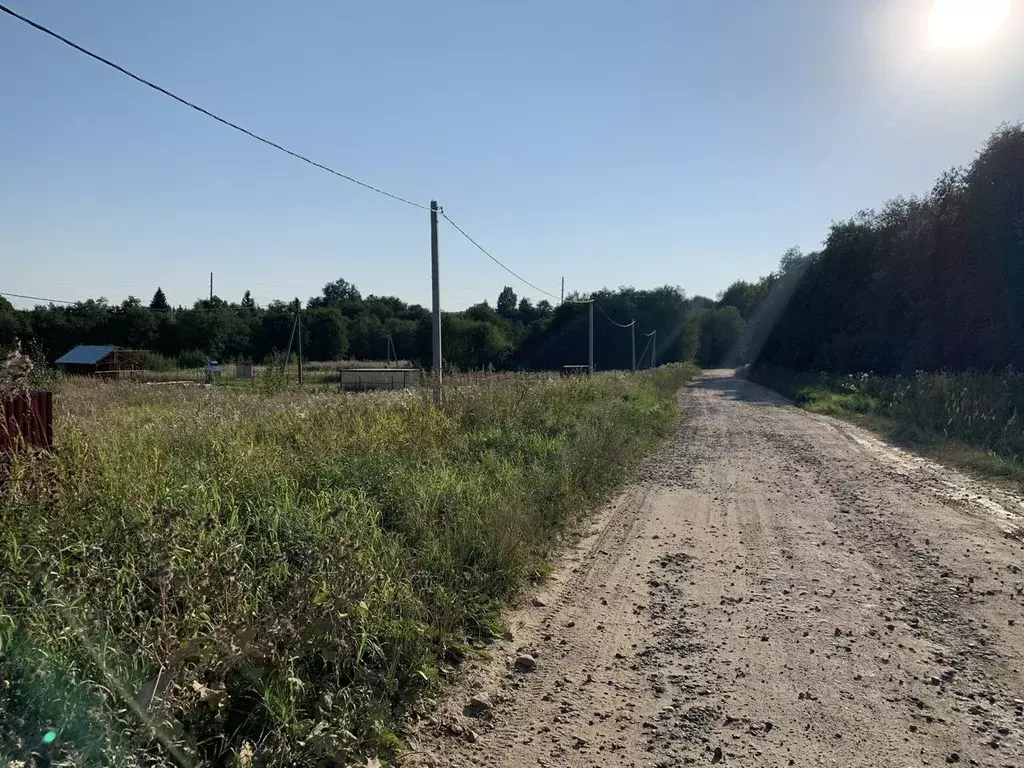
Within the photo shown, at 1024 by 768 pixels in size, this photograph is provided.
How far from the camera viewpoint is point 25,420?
16.2 ft

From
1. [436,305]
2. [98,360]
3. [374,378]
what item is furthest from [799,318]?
[98,360]

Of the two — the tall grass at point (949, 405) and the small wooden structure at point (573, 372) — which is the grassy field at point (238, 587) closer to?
the tall grass at point (949, 405)

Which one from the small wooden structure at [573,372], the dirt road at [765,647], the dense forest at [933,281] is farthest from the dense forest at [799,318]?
the dirt road at [765,647]

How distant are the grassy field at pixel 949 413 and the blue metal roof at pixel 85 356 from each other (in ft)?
120

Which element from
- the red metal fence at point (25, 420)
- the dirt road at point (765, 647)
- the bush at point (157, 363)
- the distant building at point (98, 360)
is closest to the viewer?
the dirt road at point (765, 647)

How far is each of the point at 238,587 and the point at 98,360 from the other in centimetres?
4208

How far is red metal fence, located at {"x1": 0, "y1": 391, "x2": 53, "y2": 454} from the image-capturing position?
463 cm

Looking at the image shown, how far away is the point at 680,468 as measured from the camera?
12.2 metres

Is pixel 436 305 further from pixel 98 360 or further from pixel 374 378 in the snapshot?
pixel 98 360

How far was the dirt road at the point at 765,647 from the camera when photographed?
357 centimetres

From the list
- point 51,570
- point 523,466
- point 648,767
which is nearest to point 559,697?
point 648,767

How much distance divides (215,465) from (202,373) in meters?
40.5

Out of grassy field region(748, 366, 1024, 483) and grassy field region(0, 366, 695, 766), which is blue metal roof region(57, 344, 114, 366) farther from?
grassy field region(0, 366, 695, 766)

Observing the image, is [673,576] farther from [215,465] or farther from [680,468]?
[680,468]
